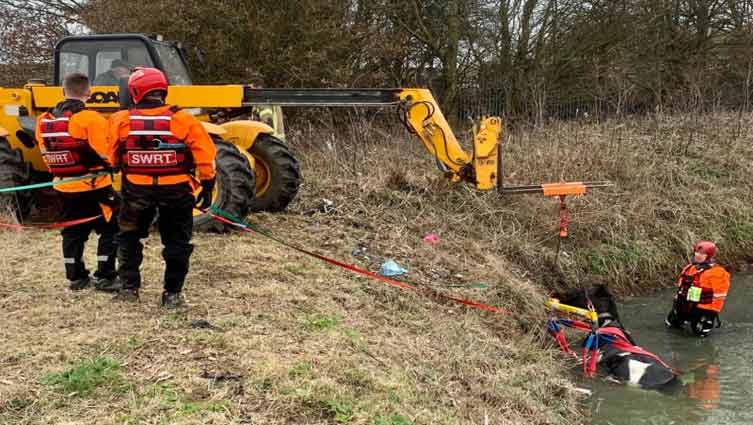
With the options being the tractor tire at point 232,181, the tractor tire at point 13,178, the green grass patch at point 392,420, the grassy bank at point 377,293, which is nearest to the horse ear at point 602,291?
the grassy bank at point 377,293

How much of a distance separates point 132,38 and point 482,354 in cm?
519

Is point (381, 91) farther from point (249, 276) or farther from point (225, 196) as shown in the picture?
point (249, 276)

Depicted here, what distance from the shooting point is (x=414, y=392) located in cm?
417

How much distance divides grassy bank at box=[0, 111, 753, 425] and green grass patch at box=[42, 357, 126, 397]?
1cm

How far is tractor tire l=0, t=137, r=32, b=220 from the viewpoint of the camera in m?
7.04

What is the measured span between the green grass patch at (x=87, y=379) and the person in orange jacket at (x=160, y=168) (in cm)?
105

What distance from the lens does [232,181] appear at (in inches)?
255

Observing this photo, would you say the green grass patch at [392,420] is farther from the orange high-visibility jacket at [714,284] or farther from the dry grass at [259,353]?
the orange high-visibility jacket at [714,284]

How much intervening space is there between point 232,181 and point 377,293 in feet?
5.99

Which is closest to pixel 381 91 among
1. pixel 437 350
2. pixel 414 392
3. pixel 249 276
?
pixel 249 276

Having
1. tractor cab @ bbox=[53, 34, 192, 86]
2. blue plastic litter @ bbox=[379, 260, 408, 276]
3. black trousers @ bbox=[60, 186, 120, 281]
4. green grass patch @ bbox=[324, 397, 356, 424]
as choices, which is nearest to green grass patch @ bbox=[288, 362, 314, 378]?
green grass patch @ bbox=[324, 397, 356, 424]

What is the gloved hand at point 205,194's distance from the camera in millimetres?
4535

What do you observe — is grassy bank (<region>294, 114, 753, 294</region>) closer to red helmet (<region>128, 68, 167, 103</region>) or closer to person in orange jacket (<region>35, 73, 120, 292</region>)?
person in orange jacket (<region>35, 73, 120, 292</region>)

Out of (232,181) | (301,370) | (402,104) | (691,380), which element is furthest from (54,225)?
(691,380)
